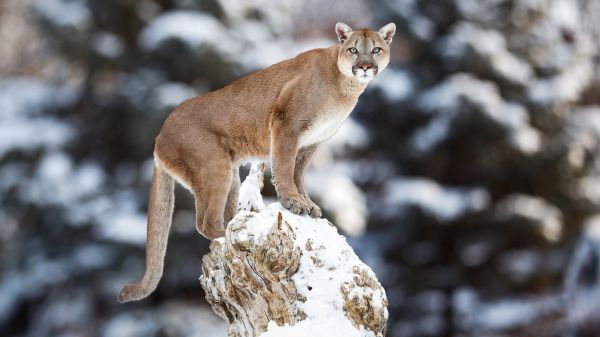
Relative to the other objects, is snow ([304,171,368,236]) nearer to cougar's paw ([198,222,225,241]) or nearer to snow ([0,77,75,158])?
snow ([0,77,75,158])

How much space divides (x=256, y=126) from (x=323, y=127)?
53cm

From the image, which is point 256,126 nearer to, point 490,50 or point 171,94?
point 171,94

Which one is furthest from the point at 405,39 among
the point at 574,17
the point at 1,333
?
the point at 1,333

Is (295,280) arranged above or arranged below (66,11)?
Result: below

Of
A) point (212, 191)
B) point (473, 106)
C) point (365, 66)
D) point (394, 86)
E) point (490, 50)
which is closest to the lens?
point (365, 66)

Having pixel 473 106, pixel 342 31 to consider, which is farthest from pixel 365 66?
pixel 473 106

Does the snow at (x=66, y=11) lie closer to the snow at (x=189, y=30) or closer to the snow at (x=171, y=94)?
the snow at (x=189, y=30)

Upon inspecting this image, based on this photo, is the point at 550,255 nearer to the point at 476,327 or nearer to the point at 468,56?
the point at 476,327

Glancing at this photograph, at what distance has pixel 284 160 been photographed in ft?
22.4

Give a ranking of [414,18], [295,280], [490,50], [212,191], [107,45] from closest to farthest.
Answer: [295,280], [212,191], [107,45], [490,50], [414,18]

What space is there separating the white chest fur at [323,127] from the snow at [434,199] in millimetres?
10217

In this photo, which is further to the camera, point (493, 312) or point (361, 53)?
point (493, 312)

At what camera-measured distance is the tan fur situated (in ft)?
22.3

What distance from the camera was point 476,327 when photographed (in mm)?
17578
